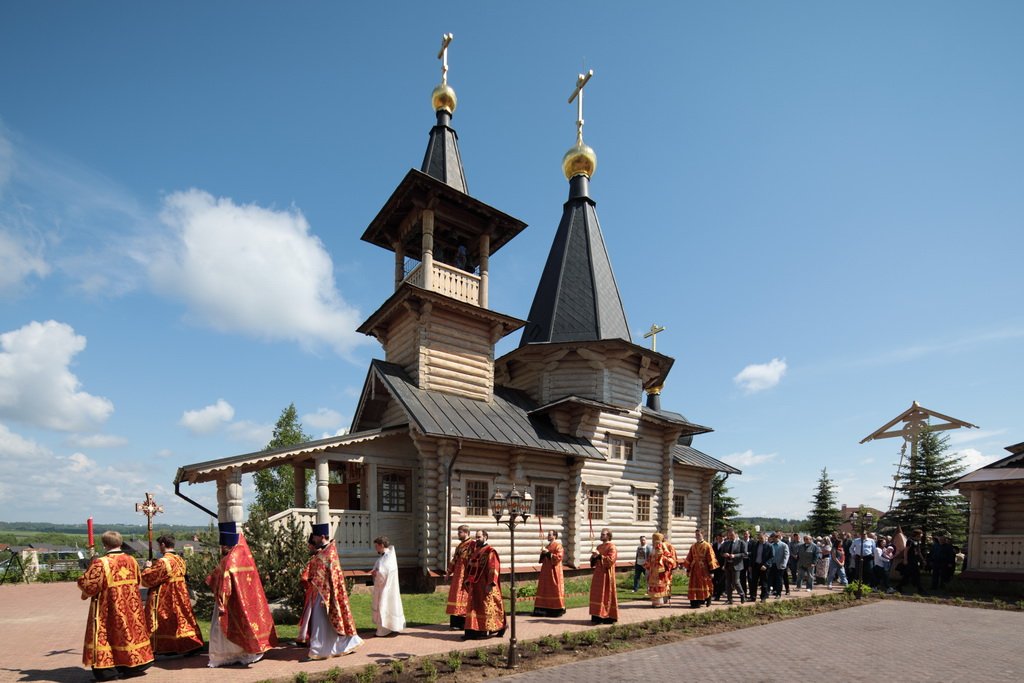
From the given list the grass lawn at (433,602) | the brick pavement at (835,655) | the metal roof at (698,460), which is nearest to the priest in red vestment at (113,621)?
the grass lawn at (433,602)

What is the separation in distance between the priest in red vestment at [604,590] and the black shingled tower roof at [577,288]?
9.49 meters

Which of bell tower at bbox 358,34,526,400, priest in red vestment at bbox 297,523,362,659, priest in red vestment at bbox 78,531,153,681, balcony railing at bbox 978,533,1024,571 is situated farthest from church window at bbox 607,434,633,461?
priest in red vestment at bbox 78,531,153,681

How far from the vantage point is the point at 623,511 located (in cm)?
1950

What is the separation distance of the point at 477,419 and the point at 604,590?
20.1ft

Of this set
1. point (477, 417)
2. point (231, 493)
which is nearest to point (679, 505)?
point (477, 417)

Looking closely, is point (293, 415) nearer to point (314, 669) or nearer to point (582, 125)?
point (582, 125)

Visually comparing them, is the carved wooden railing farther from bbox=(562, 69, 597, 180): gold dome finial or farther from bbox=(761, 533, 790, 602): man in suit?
bbox=(562, 69, 597, 180): gold dome finial

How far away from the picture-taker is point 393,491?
15.7 meters

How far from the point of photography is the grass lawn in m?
10.9

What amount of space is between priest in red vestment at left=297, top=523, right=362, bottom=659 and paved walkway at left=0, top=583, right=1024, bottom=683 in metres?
0.25

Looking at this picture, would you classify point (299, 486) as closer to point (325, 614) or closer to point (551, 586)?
point (551, 586)

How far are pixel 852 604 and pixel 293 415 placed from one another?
3567 centimetres

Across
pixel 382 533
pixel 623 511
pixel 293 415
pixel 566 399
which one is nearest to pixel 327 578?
pixel 382 533

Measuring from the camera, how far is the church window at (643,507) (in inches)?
798
